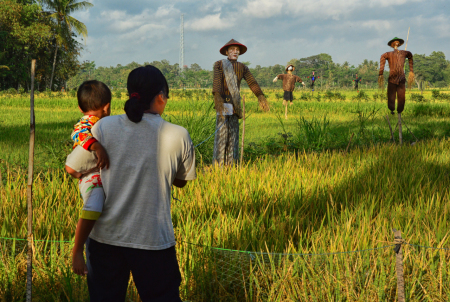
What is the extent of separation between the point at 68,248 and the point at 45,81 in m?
41.6

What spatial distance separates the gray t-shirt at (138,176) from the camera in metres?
1.46

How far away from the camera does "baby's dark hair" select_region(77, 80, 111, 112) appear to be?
78.8 inches

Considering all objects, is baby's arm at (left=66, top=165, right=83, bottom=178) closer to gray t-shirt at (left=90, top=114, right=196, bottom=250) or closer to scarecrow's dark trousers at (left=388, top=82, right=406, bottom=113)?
gray t-shirt at (left=90, top=114, right=196, bottom=250)

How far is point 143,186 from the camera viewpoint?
148 cm

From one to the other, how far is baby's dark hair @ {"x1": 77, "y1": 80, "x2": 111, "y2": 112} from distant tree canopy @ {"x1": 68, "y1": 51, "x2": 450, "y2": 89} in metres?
64.3

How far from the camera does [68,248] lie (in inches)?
98.8

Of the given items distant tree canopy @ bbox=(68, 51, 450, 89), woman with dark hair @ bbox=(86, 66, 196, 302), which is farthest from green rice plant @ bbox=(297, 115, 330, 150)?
distant tree canopy @ bbox=(68, 51, 450, 89)

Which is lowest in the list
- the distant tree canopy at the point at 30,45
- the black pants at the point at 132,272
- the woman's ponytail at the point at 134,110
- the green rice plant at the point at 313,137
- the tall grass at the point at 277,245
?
the tall grass at the point at 277,245

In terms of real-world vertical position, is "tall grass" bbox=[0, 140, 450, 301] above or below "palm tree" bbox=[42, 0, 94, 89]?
below

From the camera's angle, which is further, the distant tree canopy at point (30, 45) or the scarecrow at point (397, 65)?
the distant tree canopy at point (30, 45)

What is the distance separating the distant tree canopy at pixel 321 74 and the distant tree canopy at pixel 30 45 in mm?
28337

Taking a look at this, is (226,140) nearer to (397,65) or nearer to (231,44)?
(231,44)

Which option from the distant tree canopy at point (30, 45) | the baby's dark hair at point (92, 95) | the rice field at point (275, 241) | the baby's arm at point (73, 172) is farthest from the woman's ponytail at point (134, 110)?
the distant tree canopy at point (30, 45)

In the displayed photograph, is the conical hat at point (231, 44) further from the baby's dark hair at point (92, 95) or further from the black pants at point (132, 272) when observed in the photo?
the black pants at point (132, 272)
